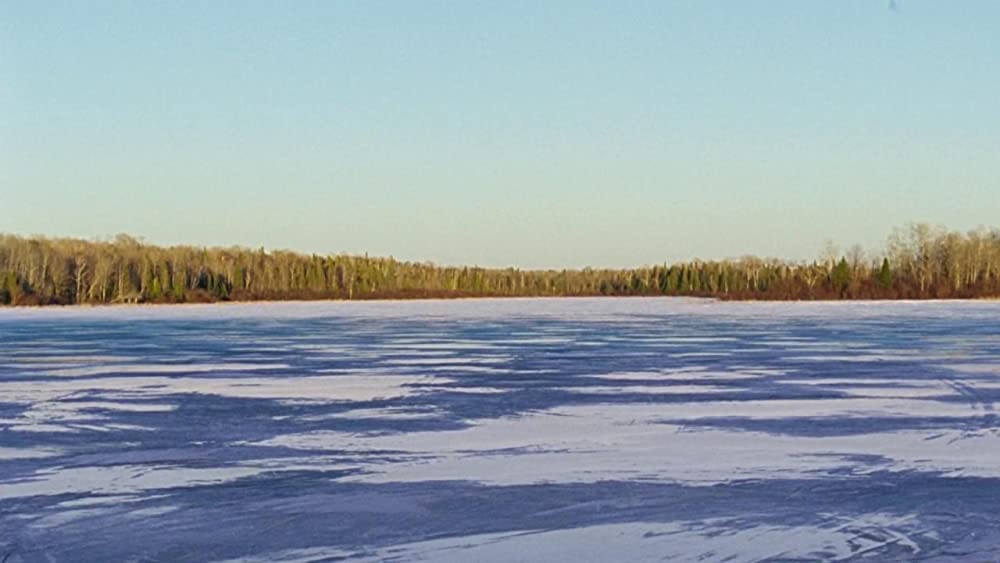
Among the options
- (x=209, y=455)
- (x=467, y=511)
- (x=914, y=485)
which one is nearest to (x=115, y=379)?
(x=209, y=455)

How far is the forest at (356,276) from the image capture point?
76.5 meters

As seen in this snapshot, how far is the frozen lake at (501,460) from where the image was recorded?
226 inches

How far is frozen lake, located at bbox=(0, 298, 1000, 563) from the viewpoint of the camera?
5730 millimetres

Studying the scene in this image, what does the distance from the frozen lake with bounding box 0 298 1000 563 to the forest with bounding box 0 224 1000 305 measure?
5921cm

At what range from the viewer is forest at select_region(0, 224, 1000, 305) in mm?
76500

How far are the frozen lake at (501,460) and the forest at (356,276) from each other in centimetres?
5921

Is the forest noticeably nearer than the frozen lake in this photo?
No

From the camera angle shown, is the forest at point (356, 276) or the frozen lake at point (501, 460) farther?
the forest at point (356, 276)

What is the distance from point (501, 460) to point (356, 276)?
10168 cm

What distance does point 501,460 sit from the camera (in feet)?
26.6

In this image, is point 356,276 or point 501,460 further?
point 356,276

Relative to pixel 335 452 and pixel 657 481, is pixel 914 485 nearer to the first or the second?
pixel 657 481

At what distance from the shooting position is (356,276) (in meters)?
109

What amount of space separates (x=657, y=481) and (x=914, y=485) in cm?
146
